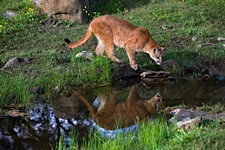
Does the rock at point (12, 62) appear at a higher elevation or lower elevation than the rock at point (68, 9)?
lower

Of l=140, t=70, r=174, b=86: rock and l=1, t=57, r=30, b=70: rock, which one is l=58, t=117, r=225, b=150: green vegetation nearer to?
l=140, t=70, r=174, b=86: rock

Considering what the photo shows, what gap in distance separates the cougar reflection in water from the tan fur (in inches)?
39.7

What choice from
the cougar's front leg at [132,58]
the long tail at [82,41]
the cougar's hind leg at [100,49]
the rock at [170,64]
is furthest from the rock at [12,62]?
the rock at [170,64]

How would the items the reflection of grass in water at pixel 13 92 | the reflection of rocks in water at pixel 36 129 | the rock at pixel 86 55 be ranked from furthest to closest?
the rock at pixel 86 55 → the reflection of grass in water at pixel 13 92 → the reflection of rocks in water at pixel 36 129

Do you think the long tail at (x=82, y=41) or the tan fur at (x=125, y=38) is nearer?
the tan fur at (x=125, y=38)

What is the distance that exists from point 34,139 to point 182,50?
5093mm

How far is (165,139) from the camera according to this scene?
20.6 ft

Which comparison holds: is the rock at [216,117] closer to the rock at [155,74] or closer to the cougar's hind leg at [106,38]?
the rock at [155,74]

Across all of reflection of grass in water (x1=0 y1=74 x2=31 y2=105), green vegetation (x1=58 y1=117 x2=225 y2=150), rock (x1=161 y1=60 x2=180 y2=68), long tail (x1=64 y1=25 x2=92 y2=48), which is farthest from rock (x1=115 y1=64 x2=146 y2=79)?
green vegetation (x1=58 y1=117 x2=225 y2=150)

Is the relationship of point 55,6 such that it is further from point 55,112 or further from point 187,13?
point 55,112

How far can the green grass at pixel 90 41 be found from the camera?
980cm

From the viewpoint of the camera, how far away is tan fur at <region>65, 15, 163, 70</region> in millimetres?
10359

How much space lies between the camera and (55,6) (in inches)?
566

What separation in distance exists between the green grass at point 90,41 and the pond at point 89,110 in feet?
1.42
